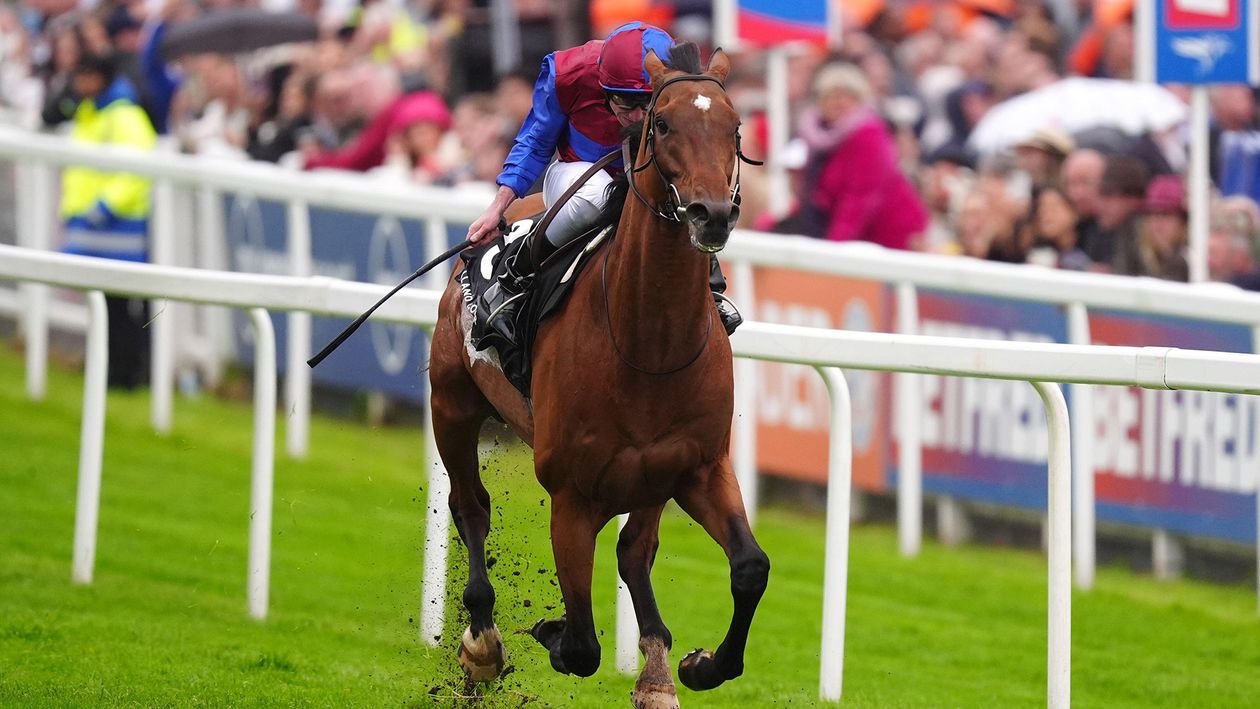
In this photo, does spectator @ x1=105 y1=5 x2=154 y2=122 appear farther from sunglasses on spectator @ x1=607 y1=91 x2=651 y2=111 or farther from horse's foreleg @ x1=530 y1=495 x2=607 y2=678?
horse's foreleg @ x1=530 y1=495 x2=607 y2=678

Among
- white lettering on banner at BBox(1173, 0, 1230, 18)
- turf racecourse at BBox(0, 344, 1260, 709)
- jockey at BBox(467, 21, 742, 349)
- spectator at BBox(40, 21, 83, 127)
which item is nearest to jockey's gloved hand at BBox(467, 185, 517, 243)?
jockey at BBox(467, 21, 742, 349)

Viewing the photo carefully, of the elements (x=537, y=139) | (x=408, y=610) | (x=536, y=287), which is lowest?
(x=408, y=610)

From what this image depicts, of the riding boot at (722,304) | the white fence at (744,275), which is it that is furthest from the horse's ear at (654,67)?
the white fence at (744,275)

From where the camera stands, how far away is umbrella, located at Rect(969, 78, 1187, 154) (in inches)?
442

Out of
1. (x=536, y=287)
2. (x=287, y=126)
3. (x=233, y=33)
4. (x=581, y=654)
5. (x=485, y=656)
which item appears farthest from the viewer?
(x=233, y=33)

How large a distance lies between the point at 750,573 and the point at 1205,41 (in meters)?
5.06

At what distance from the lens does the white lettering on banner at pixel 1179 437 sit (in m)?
7.87

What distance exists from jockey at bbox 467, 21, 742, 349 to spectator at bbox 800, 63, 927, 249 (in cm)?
464

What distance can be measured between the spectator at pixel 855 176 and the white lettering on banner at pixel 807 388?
82cm

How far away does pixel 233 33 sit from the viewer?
15.3 metres

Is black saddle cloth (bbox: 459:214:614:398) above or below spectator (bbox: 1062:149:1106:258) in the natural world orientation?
above

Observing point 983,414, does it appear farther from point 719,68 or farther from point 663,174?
point 663,174

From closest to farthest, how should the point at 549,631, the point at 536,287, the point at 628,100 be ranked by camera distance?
the point at 628,100
the point at 536,287
the point at 549,631

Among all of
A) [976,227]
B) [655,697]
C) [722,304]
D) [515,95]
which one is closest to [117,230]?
[515,95]
